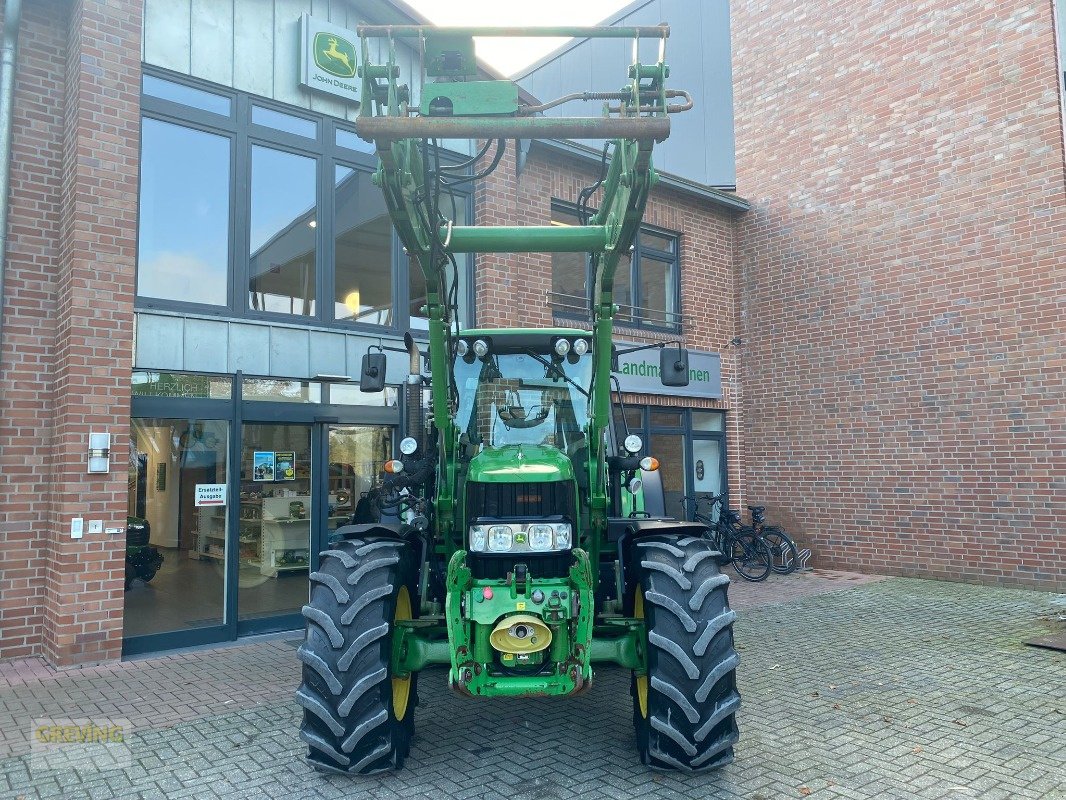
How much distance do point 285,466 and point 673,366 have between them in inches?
174

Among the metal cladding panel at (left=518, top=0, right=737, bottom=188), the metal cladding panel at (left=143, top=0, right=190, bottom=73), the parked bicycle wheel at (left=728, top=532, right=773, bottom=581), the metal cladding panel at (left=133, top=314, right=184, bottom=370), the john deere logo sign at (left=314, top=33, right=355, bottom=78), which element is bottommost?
the parked bicycle wheel at (left=728, top=532, right=773, bottom=581)

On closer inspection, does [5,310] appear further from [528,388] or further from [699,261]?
[699,261]

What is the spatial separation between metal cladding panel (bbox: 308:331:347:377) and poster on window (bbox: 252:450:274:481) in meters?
0.97

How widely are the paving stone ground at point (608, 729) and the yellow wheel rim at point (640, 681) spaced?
302 millimetres

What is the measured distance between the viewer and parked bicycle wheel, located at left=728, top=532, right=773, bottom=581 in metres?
11.1

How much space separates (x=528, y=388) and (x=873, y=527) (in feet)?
25.4

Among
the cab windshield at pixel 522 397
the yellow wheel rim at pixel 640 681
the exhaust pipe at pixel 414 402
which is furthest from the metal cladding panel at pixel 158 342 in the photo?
the yellow wheel rim at pixel 640 681

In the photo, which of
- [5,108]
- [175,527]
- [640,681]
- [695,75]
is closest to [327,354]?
[175,527]

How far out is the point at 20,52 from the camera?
7.06m

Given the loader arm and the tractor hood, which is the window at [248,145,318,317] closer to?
the loader arm

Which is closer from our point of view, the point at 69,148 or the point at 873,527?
the point at 69,148

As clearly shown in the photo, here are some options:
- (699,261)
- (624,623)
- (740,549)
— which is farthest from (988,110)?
(624,623)

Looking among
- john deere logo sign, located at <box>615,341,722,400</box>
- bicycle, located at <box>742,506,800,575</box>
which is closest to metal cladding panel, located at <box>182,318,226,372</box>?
john deere logo sign, located at <box>615,341,722,400</box>

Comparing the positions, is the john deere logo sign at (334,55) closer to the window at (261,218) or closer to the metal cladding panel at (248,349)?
the window at (261,218)
